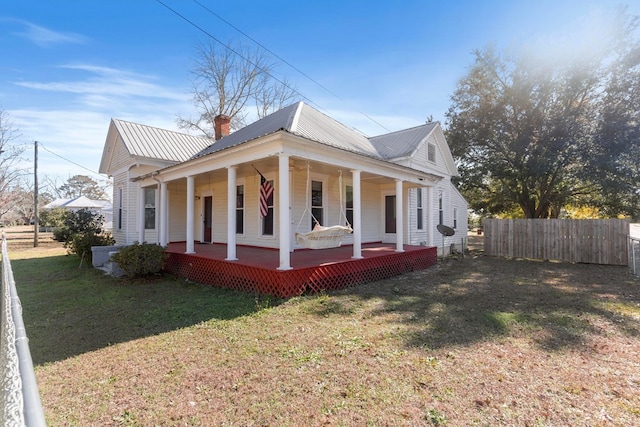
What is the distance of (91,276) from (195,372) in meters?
8.09

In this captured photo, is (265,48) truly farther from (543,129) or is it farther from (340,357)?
(543,129)

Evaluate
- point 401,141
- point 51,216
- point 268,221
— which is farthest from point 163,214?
point 51,216

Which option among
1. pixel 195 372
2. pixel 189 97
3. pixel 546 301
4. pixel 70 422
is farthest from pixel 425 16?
pixel 189 97

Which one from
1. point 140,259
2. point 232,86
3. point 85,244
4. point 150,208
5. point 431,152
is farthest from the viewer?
point 232,86

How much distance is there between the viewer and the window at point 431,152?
48.0 ft

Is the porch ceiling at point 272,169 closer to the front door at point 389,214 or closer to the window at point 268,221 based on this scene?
the window at point 268,221

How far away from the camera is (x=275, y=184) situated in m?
10.1

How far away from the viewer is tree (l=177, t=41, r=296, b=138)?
23562 mm

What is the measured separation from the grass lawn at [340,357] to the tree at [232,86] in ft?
66.0

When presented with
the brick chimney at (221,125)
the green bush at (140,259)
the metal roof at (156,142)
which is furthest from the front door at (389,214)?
the metal roof at (156,142)

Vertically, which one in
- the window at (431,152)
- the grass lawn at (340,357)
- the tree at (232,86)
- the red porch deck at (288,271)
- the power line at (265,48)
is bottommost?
the grass lawn at (340,357)

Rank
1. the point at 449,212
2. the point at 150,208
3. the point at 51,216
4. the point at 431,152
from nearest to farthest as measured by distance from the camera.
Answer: the point at 150,208 < the point at 431,152 < the point at 449,212 < the point at 51,216

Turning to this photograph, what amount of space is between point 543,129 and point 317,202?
45.1 feet

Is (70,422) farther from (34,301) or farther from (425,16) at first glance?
(425,16)
